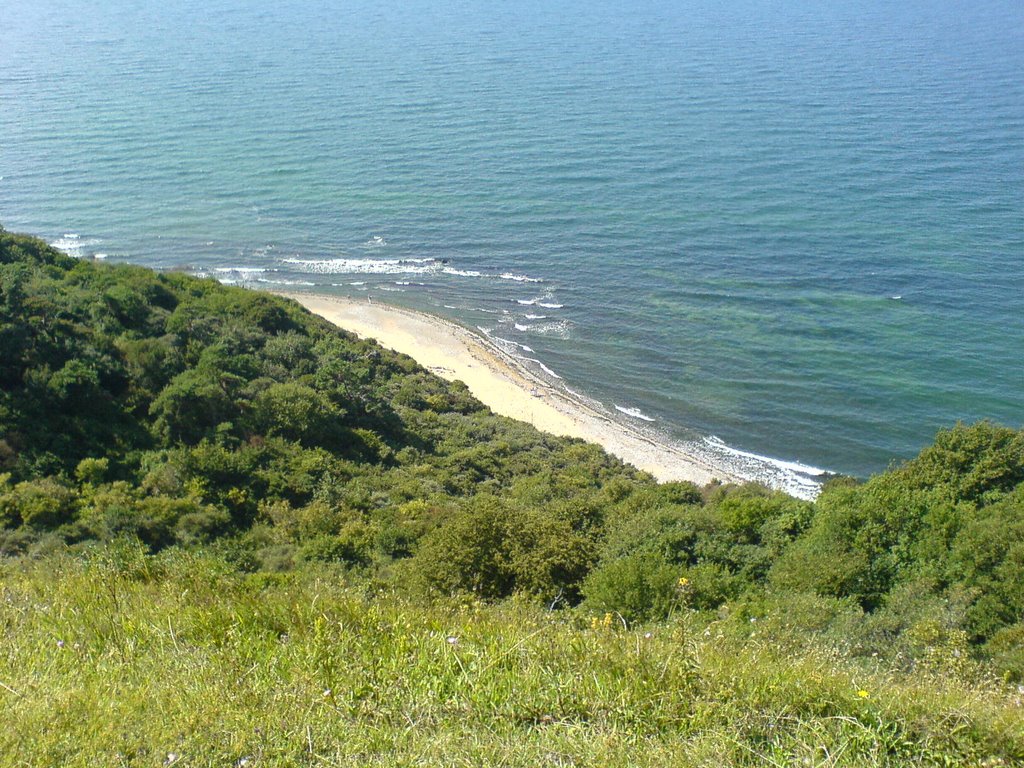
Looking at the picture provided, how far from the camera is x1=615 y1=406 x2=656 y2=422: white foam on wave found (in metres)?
33.9

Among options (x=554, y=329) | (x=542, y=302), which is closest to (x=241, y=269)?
(x=542, y=302)

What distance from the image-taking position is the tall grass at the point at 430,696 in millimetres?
4785

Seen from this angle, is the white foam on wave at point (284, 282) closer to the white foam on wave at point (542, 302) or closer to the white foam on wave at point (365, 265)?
the white foam on wave at point (365, 265)

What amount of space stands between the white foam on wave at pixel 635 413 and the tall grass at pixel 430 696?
27204 mm

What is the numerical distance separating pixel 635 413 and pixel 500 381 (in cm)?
602

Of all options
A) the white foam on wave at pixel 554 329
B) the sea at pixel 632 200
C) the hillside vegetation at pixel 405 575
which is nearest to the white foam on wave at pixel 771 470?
the sea at pixel 632 200

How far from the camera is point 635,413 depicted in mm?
34219

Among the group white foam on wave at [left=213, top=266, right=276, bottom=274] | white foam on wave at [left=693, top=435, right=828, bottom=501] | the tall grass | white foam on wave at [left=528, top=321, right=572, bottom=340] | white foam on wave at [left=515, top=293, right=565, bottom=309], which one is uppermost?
white foam on wave at [left=515, top=293, right=565, bottom=309]

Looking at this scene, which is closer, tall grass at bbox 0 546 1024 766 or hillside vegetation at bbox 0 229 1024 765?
tall grass at bbox 0 546 1024 766

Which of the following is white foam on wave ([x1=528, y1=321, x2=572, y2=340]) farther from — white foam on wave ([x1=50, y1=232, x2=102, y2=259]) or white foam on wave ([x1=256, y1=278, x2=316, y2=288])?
white foam on wave ([x1=50, y1=232, x2=102, y2=259])

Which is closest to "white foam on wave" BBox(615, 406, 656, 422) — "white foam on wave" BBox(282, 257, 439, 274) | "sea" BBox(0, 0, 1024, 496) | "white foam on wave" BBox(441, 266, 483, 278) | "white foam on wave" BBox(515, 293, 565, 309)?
Result: "sea" BBox(0, 0, 1024, 496)

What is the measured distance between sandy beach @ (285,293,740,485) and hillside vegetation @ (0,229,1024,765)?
3509 millimetres

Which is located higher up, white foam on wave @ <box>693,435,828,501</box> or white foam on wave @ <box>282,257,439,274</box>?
white foam on wave @ <box>282,257,439,274</box>

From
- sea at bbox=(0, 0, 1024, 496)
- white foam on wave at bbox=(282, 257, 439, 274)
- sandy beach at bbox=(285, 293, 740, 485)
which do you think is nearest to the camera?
sandy beach at bbox=(285, 293, 740, 485)
